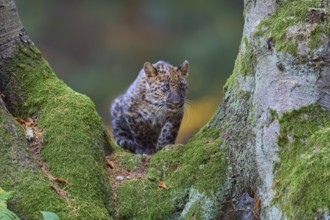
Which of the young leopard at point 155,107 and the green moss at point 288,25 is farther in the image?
the young leopard at point 155,107

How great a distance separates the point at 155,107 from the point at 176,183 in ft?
5.96

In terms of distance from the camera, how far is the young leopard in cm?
690

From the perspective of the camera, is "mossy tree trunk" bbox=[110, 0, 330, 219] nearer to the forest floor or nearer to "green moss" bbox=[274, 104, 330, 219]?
"green moss" bbox=[274, 104, 330, 219]

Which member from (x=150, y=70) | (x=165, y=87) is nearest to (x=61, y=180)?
(x=165, y=87)

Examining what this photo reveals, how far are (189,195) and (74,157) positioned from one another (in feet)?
2.58

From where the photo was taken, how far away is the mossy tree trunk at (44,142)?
4.86 meters

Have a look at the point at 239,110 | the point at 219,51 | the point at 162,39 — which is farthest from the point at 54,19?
the point at 239,110

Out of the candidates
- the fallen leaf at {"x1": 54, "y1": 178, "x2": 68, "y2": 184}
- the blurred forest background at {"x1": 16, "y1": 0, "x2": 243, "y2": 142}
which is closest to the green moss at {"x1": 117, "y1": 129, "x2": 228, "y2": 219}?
the fallen leaf at {"x1": 54, "y1": 178, "x2": 68, "y2": 184}

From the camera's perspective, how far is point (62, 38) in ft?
62.1

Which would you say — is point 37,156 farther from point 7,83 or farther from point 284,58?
point 284,58

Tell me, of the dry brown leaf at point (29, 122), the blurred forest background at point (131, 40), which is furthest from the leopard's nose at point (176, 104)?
the blurred forest background at point (131, 40)

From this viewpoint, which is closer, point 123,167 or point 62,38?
point 123,167

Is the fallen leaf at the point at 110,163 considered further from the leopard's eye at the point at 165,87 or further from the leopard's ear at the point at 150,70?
the leopard's ear at the point at 150,70

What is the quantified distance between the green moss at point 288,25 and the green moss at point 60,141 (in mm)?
1385
